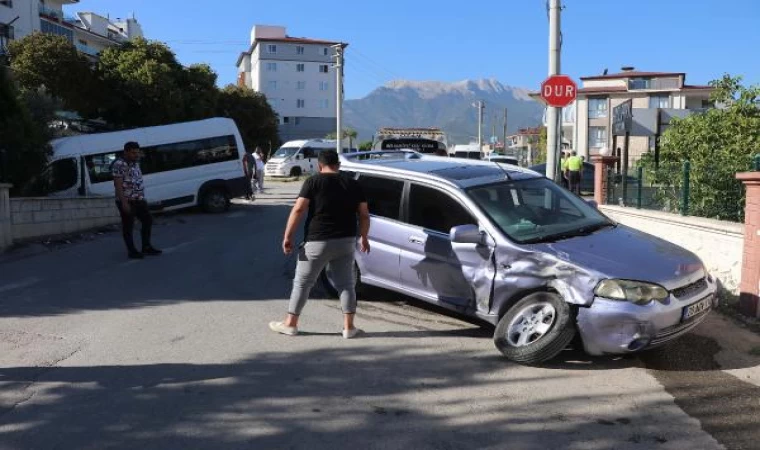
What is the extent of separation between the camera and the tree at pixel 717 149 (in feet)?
27.3

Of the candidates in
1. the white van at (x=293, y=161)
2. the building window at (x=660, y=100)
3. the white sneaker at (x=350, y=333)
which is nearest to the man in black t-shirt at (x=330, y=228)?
the white sneaker at (x=350, y=333)

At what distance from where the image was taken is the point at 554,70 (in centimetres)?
1196

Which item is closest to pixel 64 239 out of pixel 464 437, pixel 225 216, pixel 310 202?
pixel 225 216

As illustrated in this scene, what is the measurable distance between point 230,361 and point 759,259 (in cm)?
505

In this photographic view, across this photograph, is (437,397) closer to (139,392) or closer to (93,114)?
(139,392)

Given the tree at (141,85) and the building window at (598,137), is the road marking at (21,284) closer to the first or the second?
the tree at (141,85)

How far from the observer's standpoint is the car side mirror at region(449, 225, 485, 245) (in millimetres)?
5602

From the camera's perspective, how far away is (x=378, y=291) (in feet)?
25.2

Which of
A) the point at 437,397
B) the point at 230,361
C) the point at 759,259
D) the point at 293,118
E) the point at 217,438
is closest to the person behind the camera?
the point at 217,438

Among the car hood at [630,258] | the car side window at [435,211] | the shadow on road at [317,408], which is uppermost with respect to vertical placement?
the car side window at [435,211]

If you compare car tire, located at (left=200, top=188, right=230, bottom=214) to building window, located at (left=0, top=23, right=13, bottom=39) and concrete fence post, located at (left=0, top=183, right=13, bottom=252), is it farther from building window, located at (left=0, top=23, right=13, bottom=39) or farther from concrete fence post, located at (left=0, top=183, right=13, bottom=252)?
building window, located at (left=0, top=23, right=13, bottom=39)

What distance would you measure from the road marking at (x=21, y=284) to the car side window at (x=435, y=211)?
5.00 m

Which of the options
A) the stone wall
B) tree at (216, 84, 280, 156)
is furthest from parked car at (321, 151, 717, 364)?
tree at (216, 84, 280, 156)

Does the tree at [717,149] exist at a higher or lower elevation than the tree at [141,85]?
lower
